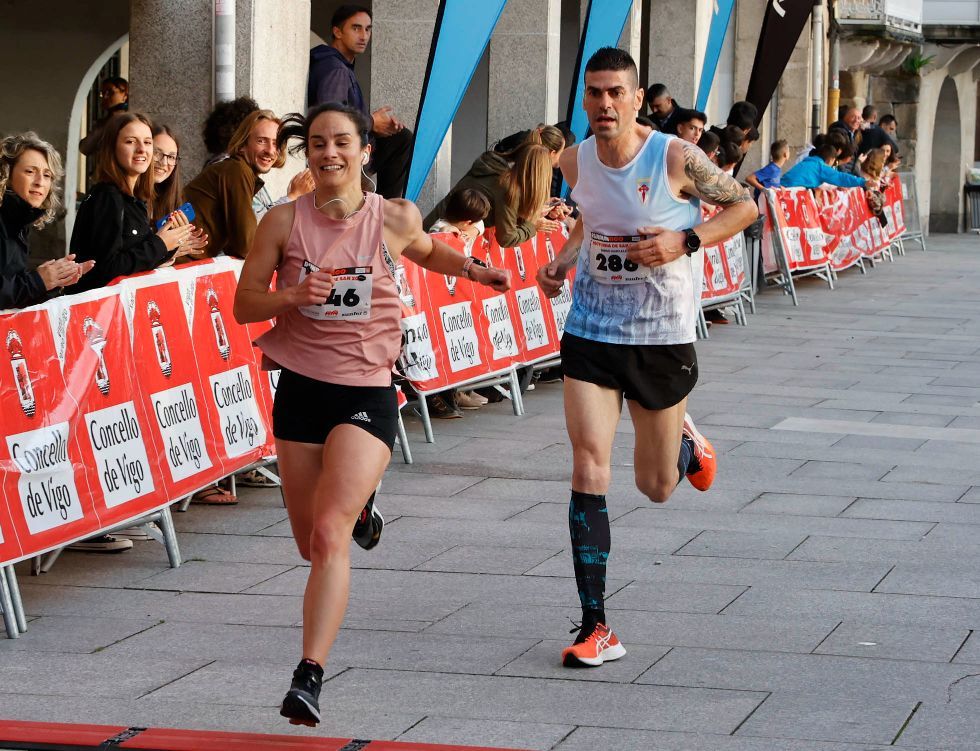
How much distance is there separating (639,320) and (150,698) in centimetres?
196

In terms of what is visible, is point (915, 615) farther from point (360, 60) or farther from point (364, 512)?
point (360, 60)

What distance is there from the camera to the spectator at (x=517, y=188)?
1085 cm

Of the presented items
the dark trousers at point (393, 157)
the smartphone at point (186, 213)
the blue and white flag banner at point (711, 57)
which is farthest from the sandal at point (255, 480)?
the blue and white flag banner at point (711, 57)

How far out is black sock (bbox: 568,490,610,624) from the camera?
17.8 feet

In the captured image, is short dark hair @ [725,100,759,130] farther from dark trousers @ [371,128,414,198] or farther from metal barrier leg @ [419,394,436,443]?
metal barrier leg @ [419,394,436,443]

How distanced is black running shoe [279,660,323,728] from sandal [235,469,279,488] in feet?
12.3

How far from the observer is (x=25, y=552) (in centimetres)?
579

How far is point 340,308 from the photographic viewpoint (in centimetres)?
498

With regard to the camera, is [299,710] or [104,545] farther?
[104,545]

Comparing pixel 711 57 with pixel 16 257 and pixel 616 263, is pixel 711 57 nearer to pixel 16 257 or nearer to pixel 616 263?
pixel 16 257

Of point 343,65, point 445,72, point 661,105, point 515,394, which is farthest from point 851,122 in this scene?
point 515,394

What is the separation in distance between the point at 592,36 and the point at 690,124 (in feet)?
3.78

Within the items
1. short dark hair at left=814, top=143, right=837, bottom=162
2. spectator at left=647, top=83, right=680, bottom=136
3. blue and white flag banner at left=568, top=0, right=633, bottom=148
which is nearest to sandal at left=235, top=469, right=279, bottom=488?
blue and white flag banner at left=568, top=0, right=633, bottom=148

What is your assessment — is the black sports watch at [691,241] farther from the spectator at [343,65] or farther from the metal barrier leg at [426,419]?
the spectator at [343,65]
